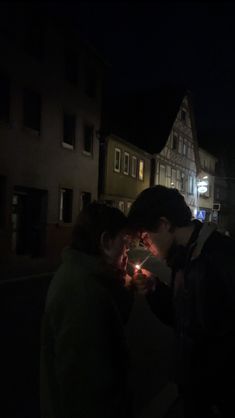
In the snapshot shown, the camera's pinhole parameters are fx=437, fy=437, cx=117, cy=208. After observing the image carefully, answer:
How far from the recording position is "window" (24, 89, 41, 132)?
1984 cm

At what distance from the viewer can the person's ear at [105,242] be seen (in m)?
2.27

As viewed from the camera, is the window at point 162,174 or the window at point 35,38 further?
the window at point 162,174

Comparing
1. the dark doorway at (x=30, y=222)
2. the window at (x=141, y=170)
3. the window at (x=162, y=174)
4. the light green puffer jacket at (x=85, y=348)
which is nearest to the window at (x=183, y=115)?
the window at (x=162, y=174)

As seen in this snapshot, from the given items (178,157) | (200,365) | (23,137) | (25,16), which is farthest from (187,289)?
(178,157)

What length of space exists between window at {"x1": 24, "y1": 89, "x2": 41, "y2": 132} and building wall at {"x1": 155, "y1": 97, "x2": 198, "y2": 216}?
53.5 feet

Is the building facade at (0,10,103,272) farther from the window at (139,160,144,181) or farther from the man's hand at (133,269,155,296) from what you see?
the man's hand at (133,269,155,296)

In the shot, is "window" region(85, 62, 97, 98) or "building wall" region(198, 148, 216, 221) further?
"building wall" region(198, 148, 216, 221)

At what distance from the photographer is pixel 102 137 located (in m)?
26.2

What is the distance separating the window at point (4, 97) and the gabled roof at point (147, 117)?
17.3 meters

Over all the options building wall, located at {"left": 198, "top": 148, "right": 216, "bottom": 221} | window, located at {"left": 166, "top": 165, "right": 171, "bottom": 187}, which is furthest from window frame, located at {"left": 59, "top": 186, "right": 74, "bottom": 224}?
building wall, located at {"left": 198, "top": 148, "right": 216, "bottom": 221}

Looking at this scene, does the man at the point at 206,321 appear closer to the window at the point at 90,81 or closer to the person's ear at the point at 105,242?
the person's ear at the point at 105,242

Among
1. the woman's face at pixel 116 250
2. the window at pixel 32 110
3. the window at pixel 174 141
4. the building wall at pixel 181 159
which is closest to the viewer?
the woman's face at pixel 116 250

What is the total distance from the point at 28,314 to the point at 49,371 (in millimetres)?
7309

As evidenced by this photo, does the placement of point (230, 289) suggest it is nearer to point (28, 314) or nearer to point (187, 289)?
point (187, 289)
